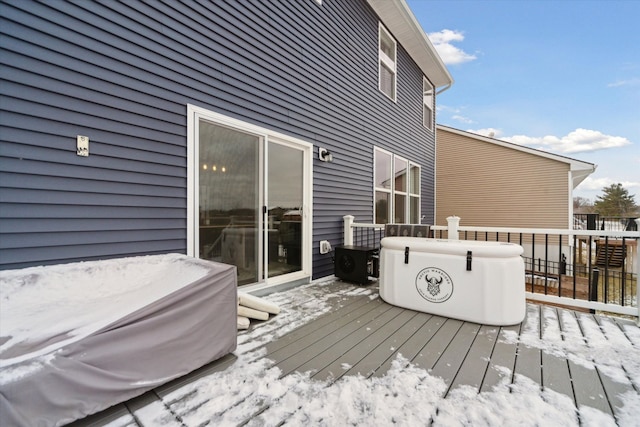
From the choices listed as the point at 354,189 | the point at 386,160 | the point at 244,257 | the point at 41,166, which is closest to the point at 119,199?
the point at 41,166

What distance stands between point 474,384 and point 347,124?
4288 millimetres

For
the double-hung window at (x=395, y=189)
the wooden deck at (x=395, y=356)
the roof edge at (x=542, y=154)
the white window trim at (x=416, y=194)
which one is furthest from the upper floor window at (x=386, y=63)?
the roof edge at (x=542, y=154)

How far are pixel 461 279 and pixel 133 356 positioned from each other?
2.59 metres

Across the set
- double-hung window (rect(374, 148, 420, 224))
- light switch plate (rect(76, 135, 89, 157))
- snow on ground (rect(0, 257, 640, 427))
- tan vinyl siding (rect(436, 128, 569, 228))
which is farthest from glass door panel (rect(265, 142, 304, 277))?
tan vinyl siding (rect(436, 128, 569, 228))

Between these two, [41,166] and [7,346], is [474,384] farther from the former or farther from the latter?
[41,166]

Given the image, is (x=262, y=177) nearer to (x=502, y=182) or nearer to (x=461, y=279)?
(x=461, y=279)

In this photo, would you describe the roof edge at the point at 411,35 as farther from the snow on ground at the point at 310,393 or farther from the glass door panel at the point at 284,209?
the snow on ground at the point at 310,393

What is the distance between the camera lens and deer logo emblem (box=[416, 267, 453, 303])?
2799 mm

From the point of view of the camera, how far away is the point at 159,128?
2.52m

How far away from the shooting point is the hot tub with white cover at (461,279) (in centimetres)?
260

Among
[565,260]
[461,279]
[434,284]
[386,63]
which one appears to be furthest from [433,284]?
[565,260]

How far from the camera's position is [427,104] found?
28.5 ft

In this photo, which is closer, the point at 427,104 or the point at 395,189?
the point at 395,189

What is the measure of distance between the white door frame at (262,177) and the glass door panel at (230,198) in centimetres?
6
